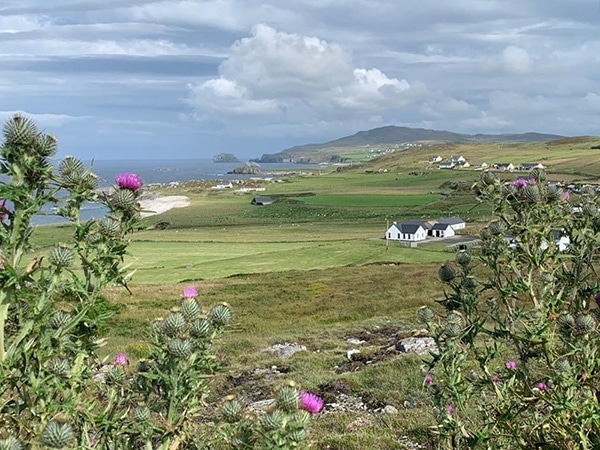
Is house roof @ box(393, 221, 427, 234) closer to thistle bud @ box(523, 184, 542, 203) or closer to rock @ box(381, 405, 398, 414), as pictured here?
rock @ box(381, 405, 398, 414)

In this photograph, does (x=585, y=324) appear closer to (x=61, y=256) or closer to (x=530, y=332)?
(x=530, y=332)

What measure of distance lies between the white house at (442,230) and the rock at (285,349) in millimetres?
62515

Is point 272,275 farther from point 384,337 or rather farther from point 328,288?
point 384,337

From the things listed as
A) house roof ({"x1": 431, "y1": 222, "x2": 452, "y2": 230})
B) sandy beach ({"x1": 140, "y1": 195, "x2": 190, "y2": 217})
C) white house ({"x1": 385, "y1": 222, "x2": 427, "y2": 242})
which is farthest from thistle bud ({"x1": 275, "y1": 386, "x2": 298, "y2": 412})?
sandy beach ({"x1": 140, "y1": 195, "x2": 190, "y2": 217})

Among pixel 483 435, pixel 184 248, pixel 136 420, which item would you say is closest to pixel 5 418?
pixel 136 420

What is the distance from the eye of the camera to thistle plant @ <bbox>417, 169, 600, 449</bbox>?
4414mm

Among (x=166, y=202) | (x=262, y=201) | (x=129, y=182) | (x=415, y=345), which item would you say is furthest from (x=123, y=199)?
(x=166, y=202)

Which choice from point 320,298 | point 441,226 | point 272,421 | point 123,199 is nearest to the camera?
point 272,421

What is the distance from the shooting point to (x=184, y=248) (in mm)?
74750

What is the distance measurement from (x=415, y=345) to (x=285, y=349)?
180 inches

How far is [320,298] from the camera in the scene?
37.5 metres

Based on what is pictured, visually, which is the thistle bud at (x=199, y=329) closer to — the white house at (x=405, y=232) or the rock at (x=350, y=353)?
the rock at (x=350, y=353)

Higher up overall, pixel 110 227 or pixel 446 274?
pixel 110 227

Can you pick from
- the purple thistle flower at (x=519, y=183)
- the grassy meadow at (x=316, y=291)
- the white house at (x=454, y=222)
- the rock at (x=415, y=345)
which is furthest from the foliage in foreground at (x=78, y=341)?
the white house at (x=454, y=222)
